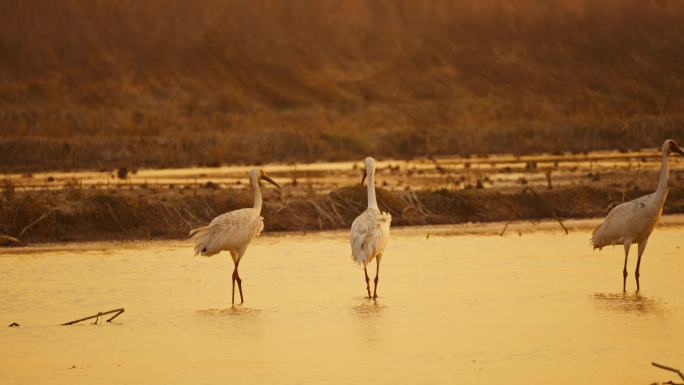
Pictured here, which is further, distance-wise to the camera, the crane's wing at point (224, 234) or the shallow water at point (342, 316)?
the crane's wing at point (224, 234)

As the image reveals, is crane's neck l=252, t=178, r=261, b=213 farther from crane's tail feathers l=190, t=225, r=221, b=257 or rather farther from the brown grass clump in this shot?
the brown grass clump

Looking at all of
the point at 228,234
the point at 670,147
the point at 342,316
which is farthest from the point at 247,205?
the point at 342,316

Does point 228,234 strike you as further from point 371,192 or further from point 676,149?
point 676,149

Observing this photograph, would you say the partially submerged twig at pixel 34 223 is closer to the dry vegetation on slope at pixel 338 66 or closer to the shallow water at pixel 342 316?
the shallow water at pixel 342 316

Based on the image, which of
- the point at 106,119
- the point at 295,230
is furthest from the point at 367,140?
the point at 295,230

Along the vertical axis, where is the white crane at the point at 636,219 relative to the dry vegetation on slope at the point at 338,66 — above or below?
below

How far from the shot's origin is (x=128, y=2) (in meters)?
96.8

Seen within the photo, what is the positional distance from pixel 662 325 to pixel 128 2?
86813 mm

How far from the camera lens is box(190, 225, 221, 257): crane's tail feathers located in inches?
628

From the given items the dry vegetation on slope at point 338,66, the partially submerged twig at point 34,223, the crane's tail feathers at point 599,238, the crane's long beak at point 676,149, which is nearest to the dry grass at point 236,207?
the partially submerged twig at point 34,223

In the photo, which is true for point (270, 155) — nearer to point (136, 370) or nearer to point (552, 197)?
point (552, 197)

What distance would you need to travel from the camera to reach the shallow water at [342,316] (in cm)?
1177

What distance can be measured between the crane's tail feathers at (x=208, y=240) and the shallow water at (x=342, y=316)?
670 millimetres

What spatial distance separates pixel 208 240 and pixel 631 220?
211 inches
